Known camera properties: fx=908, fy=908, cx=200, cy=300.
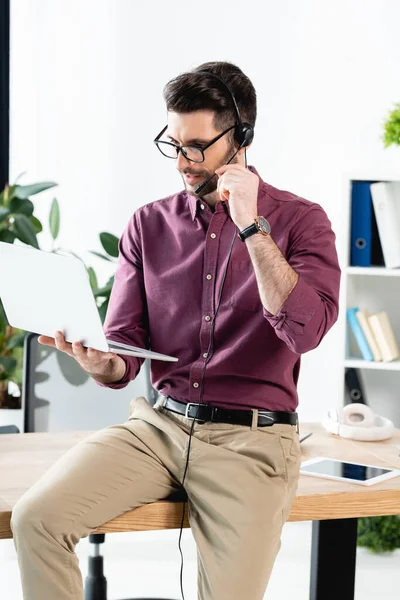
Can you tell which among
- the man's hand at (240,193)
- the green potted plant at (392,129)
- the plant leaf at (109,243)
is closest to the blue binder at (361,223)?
the green potted plant at (392,129)

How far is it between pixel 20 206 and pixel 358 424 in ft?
5.52

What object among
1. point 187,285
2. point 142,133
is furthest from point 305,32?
point 187,285

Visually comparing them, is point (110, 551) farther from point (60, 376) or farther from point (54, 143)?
point (54, 143)

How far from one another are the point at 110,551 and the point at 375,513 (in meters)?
1.72

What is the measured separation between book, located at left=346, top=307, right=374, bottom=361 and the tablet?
1339mm

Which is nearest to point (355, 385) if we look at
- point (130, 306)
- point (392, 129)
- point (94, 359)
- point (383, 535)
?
point (383, 535)

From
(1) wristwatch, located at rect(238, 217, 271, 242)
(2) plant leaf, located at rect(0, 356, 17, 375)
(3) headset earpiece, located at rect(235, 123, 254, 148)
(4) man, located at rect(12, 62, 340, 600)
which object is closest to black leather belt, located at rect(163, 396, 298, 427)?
(4) man, located at rect(12, 62, 340, 600)

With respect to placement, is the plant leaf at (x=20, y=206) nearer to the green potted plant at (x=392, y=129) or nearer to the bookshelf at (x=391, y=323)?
the bookshelf at (x=391, y=323)

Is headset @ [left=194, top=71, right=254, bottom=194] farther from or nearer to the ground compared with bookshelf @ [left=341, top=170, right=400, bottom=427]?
farther from the ground

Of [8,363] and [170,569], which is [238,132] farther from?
[170,569]

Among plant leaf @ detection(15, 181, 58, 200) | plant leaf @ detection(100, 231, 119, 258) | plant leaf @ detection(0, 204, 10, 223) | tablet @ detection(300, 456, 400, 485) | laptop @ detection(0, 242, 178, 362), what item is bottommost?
tablet @ detection(300, 456, 400, 485)

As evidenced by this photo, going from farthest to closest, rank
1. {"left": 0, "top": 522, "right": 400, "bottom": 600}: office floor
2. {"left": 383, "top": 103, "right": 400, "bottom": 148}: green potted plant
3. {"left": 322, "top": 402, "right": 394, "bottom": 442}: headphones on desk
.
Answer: {"left": 383, "top": 103, "right": 400, "bottom": 148}: green potted plant < {"left": 0, "top": 522, "right": 400, "bottom": 600}: office floor < {"left": 322, "top": 402, "right": 394, "bottom": 442}: headphones on desk

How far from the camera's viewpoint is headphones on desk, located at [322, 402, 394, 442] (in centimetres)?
231

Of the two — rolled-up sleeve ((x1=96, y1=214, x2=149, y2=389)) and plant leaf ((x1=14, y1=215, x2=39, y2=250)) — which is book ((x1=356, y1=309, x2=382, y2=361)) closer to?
plant leaf ((x1=14, y1=215, x2=39, y2=250))
